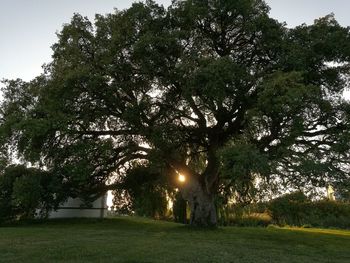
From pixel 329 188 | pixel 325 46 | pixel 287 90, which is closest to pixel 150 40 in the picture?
pixel 287 90

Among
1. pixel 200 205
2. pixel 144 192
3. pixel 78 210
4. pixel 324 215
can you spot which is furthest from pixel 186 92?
pixel 324 215

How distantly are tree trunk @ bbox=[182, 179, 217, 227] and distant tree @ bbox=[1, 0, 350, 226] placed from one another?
58mm

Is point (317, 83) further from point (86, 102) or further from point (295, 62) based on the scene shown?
point (86, 102)

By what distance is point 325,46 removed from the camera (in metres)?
19.2

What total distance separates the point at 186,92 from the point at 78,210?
1514 cm

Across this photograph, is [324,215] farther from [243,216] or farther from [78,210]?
[78,210]

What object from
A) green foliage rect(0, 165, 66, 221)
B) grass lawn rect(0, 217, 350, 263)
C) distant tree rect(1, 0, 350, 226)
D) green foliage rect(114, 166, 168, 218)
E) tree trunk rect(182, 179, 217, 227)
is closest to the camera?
grass lawn rect(0, 217, 350, 263)

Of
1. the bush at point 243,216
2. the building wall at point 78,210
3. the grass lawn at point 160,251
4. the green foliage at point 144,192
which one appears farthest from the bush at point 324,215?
the grass lawn at point 160,251

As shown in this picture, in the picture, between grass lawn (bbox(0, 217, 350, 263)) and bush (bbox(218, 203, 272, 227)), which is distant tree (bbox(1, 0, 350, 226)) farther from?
bush (bbox(218, 203, 272, 227))

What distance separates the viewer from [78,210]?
2978 centimetres

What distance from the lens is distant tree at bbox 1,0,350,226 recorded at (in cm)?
1786

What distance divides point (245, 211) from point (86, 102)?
616 inches

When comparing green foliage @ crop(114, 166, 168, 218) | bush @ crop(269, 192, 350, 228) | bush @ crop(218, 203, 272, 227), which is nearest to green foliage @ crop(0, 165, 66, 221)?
green foliage @ crop(114, 166, 168, 218)

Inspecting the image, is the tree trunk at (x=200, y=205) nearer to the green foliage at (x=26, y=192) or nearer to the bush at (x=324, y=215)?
the green foliage at (x=26, y=192)
